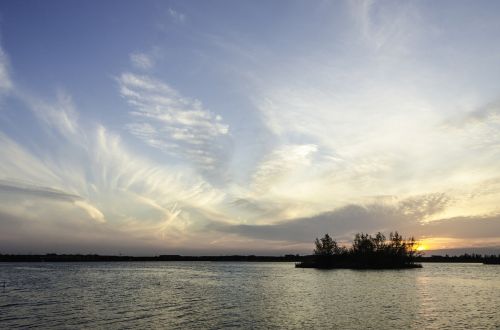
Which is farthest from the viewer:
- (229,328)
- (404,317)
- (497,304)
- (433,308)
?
(497,304)

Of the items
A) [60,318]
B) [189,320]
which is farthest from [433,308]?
[60,318]

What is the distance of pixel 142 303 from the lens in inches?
2613

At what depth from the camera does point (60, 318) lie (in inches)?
1984

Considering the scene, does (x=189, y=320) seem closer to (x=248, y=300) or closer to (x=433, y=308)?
(x=248, y=300)

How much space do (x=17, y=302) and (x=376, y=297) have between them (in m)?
60.4

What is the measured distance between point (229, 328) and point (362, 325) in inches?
573

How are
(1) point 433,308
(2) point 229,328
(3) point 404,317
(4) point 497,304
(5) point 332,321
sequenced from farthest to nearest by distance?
(4) point 497,304, (1) point 433,308, (3) point 404,317, (5) point 332,321, (2) point 229,328

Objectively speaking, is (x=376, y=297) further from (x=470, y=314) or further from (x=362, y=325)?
Result: (x=362, y=325)

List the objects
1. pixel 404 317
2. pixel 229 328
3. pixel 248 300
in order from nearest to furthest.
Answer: pixel 229 328 < pixel 404 317 < pixel 248 300

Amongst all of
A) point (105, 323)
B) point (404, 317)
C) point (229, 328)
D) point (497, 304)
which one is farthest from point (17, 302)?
point (497, 304)

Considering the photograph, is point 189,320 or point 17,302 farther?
point 17,302

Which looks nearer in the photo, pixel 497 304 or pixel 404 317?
pixel 404 317

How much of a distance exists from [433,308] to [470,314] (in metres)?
6.68

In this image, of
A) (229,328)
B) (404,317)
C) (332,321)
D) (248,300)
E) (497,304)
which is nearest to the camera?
(229,328)
